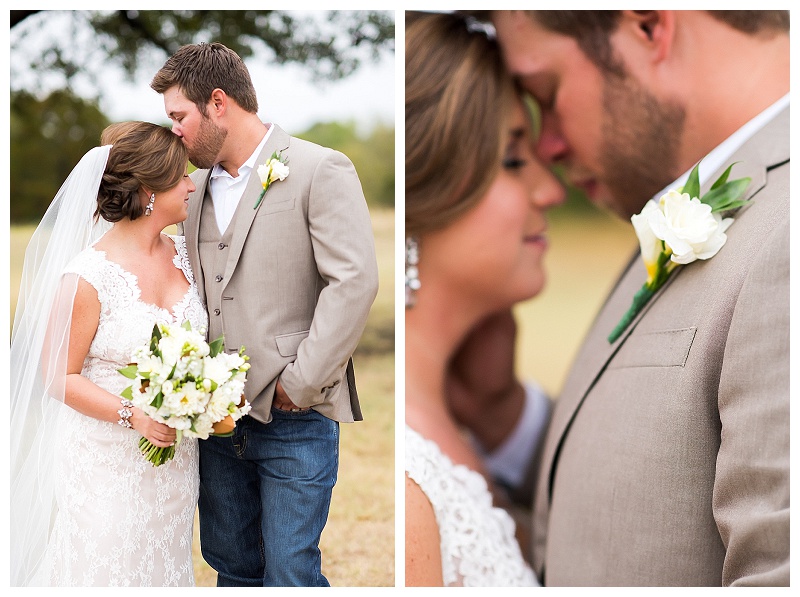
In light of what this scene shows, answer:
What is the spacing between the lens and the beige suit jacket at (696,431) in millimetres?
1760

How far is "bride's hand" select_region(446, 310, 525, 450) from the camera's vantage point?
133 inches

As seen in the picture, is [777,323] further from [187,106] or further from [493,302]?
[187,106]

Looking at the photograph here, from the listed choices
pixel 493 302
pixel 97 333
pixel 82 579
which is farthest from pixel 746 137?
pixel 82 579

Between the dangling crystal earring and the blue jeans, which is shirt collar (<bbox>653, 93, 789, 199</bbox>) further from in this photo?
the blue jeans

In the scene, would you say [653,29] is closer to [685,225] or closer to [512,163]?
[512,163]

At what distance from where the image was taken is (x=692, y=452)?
1946 millimetres

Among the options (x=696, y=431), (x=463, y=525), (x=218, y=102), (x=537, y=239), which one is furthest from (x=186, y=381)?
(x=537, y=239)

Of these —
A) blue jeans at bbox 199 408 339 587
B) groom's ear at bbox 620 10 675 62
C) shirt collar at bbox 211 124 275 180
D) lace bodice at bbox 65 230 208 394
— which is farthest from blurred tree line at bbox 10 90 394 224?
groom's ear at bbox 620 10 675 62

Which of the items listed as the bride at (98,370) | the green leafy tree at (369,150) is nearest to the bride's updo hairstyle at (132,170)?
the bride at (98,370)

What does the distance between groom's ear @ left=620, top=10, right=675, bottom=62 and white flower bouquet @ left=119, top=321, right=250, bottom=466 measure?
6.08 feet

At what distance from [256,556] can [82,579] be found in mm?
575

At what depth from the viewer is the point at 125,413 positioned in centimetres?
208

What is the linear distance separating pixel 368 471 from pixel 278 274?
4.16 feet

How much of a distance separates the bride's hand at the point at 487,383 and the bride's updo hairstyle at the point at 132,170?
171 cm
